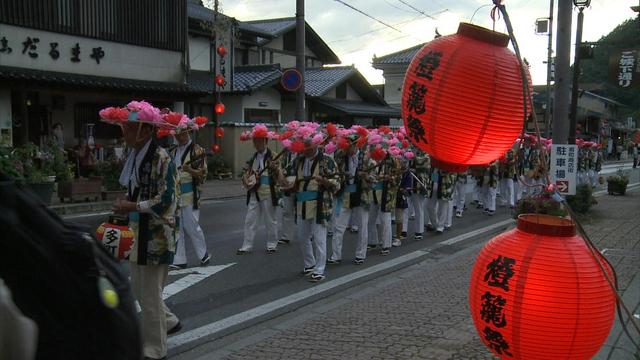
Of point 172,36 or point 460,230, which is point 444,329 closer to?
point 460,230

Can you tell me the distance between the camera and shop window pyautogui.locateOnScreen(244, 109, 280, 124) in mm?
24938

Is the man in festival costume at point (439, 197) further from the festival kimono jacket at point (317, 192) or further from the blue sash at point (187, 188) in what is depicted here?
the blue sash at point (187, 188)

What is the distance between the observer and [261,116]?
2566cm

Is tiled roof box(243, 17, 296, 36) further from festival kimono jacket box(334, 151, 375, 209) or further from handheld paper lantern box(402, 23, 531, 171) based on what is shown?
handheld paper lantern box(402, 23, 531, 171)

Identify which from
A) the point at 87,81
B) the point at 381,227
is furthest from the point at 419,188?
the point at 87,81

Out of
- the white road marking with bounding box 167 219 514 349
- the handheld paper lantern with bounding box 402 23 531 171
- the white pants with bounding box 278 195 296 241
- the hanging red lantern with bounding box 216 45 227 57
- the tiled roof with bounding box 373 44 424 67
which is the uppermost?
the tiled roof with bounding box 373 44 424 67

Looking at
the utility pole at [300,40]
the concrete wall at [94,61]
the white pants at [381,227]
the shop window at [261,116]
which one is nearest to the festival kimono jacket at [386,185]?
the white pants at [381,227]

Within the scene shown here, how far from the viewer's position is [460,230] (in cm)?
1243

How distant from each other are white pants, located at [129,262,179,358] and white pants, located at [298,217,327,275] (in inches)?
128

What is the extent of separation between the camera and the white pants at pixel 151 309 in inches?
187

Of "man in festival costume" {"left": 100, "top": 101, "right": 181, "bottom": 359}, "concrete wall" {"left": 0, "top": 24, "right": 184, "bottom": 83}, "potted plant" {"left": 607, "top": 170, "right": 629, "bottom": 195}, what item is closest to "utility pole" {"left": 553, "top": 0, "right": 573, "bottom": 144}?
"man in festival costume" {"left": 100, "top": 101, "right": 181, "bottom": 359}

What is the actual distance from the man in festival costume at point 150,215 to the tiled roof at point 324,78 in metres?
22.7

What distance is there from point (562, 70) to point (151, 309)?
582 cm

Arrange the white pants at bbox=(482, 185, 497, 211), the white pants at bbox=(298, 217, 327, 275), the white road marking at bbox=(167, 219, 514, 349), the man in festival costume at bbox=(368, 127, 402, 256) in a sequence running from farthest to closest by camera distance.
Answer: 1. the white pants at bbox=(482, 185, 497, 211)
2. the man in festival costume at bbox=(368, 127, 402, 256)
3. the white pants at bbox=(298, 217, 327, 275)
4. the white road marking at bbox=(167, 219, 514, 349)
